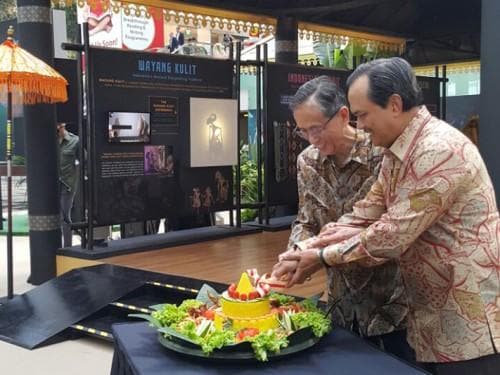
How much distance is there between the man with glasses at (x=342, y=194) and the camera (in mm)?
2406

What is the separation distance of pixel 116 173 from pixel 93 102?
0.64 metres

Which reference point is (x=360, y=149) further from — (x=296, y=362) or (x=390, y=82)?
(x=296, y=362)

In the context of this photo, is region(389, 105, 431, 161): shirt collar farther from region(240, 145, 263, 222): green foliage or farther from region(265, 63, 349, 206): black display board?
region(240, 145, 263, 222): green foliage

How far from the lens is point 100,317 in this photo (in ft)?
14.7

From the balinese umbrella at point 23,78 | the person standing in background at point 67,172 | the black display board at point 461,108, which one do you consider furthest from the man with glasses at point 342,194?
the black display board at point 461,108

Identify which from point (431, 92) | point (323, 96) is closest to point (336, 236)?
point (323, 96)

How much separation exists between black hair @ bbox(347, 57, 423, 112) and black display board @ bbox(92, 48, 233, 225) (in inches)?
161

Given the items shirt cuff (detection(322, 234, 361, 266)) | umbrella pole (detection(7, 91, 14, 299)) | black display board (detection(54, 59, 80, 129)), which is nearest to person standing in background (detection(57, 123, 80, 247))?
black display board (detection(54, 59, 80, 129))

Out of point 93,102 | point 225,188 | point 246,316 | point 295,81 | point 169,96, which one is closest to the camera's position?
point 246,316

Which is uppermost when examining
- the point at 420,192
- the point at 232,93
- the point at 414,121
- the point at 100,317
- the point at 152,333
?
the point at 232,93

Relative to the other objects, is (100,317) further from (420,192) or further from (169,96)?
(420,192)

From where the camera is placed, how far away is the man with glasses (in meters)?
2.41

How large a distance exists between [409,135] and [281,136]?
5.26m

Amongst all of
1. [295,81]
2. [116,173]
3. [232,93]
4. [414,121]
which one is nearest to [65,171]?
[116,173]
